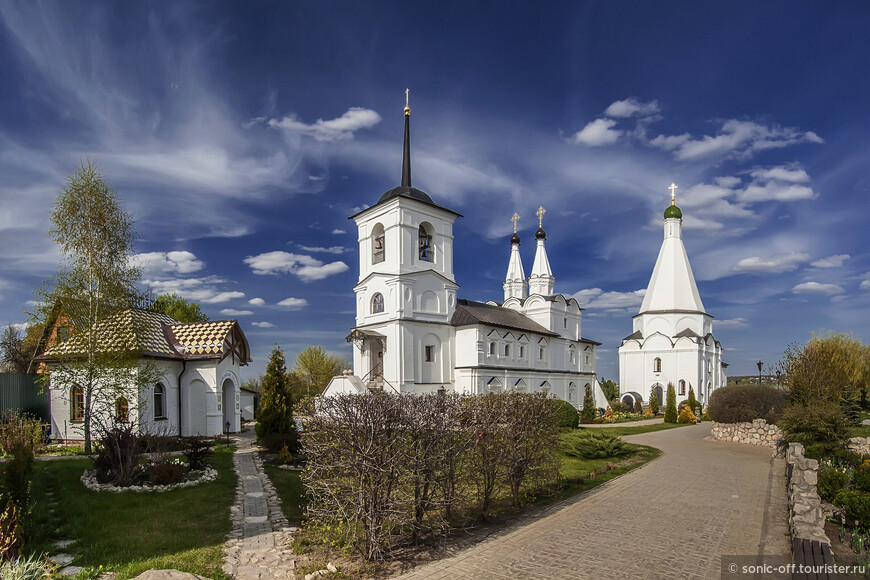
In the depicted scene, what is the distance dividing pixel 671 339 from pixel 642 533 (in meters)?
40.3

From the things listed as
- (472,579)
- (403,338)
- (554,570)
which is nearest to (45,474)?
(472,579)

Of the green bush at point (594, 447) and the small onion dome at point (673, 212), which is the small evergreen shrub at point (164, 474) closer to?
the green bush at point (594, 447)

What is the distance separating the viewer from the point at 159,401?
65.4 feet

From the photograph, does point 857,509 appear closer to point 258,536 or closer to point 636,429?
point 258,536

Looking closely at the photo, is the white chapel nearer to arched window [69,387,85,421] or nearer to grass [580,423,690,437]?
grass [580,423,690,437]

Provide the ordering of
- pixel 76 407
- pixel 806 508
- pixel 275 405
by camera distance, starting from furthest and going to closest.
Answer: pixel 76 407, pixel 275 405, pixel 806 508

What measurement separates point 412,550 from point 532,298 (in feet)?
109

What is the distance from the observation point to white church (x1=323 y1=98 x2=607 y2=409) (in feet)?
95.5

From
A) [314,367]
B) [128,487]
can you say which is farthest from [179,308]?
[128,487]

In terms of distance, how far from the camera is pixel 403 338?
94.9ft

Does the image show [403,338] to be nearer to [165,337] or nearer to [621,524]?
[165,337]

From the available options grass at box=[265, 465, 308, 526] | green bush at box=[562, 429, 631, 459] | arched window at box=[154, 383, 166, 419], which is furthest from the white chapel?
grass at box=[265, 465, 308, 526]

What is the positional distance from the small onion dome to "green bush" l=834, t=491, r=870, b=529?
4145cm

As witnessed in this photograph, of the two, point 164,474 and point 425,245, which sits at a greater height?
point 425,245
